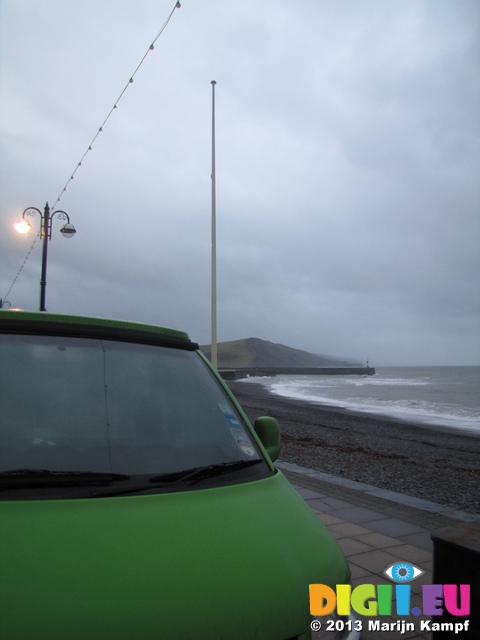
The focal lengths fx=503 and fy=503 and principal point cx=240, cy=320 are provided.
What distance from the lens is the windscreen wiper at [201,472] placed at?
2074 mm

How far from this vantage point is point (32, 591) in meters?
1.44

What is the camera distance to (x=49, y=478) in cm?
191

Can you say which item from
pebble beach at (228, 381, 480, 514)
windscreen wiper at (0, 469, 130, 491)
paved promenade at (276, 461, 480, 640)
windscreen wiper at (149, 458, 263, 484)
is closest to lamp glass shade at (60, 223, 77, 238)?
pebble beach at (228, 381, 480, 514)

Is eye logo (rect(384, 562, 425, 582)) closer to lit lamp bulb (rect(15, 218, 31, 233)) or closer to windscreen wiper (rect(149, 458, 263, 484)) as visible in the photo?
windscreen wiper (rect(149, 458, 263, 484))

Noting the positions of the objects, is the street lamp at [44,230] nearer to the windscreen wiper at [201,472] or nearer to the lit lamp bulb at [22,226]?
the lit lamp bulb at [22,226]

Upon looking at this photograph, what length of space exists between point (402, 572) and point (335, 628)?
2.70 metres

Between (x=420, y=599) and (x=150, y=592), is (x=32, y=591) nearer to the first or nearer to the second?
(x=150, y=592)

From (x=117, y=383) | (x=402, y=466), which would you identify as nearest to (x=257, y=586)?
(x=117, y=383)

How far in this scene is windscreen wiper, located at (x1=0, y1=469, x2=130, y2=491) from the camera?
6.03ft

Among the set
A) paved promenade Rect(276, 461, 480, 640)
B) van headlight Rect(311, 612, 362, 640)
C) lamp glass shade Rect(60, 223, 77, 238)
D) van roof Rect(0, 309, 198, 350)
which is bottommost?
paved promenade Rect(276, 461, 480, 640)

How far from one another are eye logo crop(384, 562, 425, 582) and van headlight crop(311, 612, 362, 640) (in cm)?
238

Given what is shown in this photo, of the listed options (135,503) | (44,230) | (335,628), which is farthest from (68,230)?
(335,628)

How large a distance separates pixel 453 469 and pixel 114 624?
11336 mm

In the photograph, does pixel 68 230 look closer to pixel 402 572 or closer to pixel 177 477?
pixel 402 572
